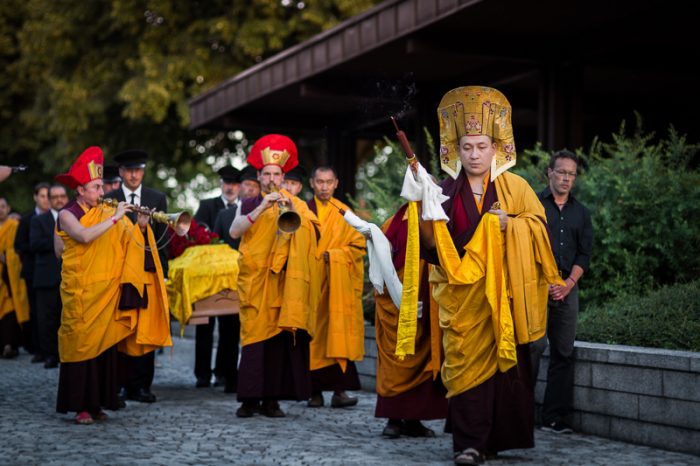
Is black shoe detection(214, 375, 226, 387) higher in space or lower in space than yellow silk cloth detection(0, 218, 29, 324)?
lower

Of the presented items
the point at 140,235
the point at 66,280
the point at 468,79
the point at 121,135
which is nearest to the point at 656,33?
the point at 468,79

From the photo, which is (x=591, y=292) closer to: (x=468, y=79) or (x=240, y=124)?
(x=468, y=79)

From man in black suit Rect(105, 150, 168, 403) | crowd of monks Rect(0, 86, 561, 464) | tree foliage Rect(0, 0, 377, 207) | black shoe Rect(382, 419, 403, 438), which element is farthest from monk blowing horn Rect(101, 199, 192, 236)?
tree foliage Rect(0, 0, 377, 207)

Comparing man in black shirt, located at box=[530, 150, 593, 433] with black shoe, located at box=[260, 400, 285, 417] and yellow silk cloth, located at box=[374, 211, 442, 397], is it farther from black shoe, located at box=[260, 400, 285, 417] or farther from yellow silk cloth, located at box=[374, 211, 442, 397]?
black shoe, located at box=[260, 400, 285, 417]

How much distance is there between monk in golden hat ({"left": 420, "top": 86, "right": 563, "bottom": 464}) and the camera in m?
6.52

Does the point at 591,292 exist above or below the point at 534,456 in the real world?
above

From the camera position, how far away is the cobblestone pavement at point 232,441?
6.79 metres

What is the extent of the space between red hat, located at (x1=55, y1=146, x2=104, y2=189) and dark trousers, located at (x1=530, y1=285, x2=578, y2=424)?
12.2 ft

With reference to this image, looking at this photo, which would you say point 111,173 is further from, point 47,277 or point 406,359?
point 406,359

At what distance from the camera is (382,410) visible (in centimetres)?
767

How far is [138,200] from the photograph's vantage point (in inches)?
384

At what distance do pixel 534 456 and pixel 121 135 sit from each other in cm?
1909

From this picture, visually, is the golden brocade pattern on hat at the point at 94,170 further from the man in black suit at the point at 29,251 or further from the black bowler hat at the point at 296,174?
the man in black suit at the point at 29,251

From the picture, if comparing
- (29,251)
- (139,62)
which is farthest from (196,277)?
(139,62)
